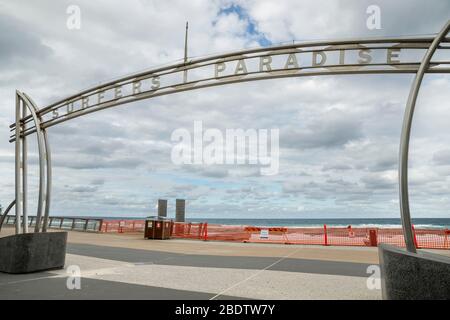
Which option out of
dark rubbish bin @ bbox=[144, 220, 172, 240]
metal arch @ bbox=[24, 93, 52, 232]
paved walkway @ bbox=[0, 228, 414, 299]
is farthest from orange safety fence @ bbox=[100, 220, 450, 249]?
metal arch @ bbox=[24, 93, 52, 232]

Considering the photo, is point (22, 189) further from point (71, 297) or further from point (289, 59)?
point (289, 59)

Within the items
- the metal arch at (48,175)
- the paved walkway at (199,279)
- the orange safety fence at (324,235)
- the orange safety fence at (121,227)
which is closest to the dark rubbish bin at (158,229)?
the orange safety fence at (324,235)

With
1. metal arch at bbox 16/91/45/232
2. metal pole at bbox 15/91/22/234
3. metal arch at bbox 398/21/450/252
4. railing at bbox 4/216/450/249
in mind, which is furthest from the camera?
railing at bbox 4/216/450/249

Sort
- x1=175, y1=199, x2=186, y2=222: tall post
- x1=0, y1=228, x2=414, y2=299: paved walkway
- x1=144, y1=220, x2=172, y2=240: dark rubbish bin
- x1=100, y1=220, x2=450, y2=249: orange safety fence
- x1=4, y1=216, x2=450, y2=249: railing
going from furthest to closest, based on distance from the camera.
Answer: x1=175, y1=199, x2=186, y2=222: tall post < x1=144, y1=220, x2=172, y2=240: dark rubbish bin < x1=4, y1=216, x2=450, y2=249: railing < x1=100, y1=220, x2=450, y2=249: orange safety fence < x1=0, y1=228, x2=414, y2=299: paved walkway

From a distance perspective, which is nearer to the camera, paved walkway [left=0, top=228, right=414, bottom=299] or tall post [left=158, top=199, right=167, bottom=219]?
paved walkway [left=0, top=228, right=414, bottom=299]

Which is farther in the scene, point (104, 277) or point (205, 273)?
point (205, 273)

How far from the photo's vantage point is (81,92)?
33.5ft

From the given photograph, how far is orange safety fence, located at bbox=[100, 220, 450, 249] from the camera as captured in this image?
60.6ft

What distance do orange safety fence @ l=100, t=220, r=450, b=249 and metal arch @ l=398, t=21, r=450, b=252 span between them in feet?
43.3

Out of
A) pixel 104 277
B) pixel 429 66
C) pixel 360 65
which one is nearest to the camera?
pixel 429 66

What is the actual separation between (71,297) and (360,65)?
266 inches

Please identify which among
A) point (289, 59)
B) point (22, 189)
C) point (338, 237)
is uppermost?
point (289, 59)

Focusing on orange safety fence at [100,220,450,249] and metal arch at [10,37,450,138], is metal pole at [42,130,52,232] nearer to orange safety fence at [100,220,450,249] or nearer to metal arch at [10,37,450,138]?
metal arch at [10,37,450,138]
